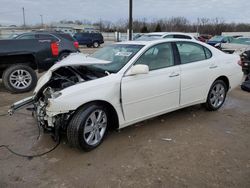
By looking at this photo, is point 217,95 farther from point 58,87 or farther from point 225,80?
point 58,87

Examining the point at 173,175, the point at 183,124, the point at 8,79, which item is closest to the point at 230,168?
the point at 173,175

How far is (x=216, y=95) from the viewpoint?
5.12 m

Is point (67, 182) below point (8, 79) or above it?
below

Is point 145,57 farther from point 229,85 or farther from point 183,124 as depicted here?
point 229,85

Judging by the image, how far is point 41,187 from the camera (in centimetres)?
269

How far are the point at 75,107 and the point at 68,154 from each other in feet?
2.37

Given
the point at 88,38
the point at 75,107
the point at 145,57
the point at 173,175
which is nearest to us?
the point at 173,175

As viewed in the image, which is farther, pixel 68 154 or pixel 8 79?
pixel 8 79

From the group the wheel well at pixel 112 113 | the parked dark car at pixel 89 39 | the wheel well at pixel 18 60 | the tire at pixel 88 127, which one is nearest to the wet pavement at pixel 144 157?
the tire at pixel 88 127

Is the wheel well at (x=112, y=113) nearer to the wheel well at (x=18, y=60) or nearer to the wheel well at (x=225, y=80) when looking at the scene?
the wheel well at (x=225, y=80)

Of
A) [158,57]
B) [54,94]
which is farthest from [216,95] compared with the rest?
[54,94]

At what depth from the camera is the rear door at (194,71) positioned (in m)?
4.35

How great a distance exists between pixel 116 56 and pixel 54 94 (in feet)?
4.60

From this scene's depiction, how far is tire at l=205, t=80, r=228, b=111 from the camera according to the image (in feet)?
16.3
